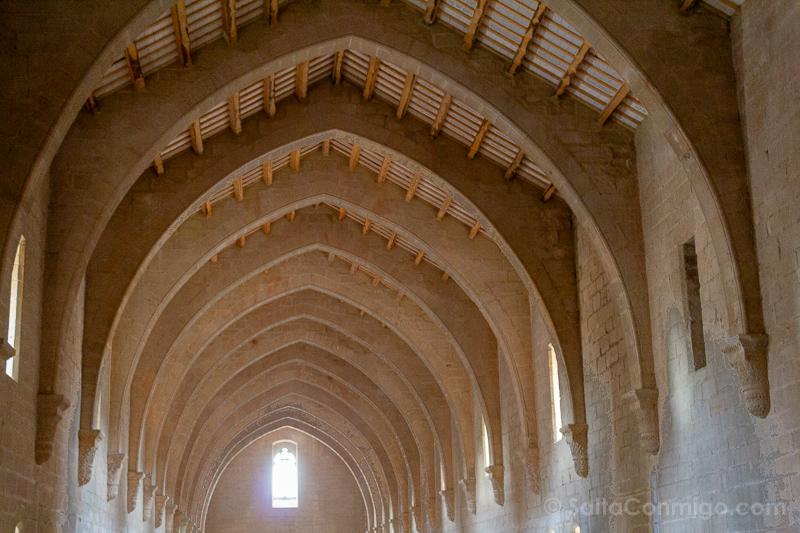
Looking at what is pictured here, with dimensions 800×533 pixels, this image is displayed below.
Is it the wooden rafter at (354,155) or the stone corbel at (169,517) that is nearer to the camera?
the wooden rafter at (354,155)

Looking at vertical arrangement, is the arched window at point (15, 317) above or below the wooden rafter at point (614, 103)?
below

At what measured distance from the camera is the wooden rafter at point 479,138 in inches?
576

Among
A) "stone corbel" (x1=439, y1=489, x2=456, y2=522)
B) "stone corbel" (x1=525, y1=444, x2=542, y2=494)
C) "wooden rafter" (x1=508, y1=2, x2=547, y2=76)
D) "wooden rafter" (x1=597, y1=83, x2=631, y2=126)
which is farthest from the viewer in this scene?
"stone corbel" (x1=439, y1=489, x2=456, y2=522)

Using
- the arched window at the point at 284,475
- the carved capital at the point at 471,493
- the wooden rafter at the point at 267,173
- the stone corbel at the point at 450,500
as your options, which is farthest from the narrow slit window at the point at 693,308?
the arched window at the point at 284,475

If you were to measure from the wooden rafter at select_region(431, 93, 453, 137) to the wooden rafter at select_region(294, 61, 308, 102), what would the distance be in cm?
226

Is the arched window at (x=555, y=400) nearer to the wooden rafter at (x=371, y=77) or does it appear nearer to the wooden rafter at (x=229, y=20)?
the wooden rafter at (x=371, y=77)

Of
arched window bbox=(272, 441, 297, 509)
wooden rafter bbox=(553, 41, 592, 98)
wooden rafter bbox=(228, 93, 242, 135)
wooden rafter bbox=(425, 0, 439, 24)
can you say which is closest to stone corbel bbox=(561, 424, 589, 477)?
wooden rafter bbox=(553, 41, 592, 98)

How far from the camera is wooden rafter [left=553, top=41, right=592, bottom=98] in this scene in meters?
11.8

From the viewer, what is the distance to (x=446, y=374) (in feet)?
71.9

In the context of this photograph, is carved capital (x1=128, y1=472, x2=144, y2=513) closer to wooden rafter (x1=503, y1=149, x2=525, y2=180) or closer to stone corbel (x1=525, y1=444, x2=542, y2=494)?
stone corbel (x1=525, y1=444, x2=542, y2=494)

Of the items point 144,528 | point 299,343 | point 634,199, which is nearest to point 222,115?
point 634,199

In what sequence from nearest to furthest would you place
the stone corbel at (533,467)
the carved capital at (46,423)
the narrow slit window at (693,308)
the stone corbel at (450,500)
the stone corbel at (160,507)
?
the narrow slit window at (693,308)
the carved capital at (46,423)
the stone corbel at (533,467)
the stone corbel at (160,507)
the stone corbel at (450,500)

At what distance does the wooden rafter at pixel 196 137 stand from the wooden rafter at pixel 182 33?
71.6 inches

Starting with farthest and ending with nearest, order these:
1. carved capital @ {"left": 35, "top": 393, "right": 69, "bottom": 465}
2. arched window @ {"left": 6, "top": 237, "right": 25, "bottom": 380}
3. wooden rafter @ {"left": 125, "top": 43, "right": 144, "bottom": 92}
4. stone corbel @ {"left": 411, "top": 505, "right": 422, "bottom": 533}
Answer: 1. stone corbel @ {"left": 411, "top": 505, "right": 422, "bottom": 533}
2. wooden rafter @ {"left": 125, "top": 43, "right": 144, "bottom": 92}
3. carved capital @ {"left": 35, "top": 393, "right": 69, "bottom": 465}
4. arched window @ {"left": 6, "top": 237, "right": 25, "bottom": 380}
